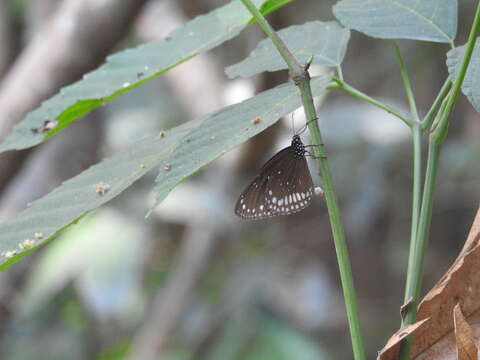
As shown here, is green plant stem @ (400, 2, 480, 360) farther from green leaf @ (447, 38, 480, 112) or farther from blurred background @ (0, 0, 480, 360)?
blurred background @ (0, 0, 480, 360)

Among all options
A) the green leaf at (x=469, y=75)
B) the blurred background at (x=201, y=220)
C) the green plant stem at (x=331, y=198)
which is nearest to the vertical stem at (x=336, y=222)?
the green plant stem at (x=331, y=198)

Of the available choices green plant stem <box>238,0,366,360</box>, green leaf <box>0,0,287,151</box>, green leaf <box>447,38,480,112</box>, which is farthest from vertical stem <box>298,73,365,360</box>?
green leaf <box>0,0,287,151</box>

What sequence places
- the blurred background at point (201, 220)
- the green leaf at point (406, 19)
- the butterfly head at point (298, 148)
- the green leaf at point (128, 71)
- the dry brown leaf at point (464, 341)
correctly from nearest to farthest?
1. the dry brown leaf at point (464, 341)
2. the green leaf at point (406, 19)
3. the green leaf at point (128, 71)
4. the butterfly head at point (298, 148)
5. the blurred background at point (201, 220)

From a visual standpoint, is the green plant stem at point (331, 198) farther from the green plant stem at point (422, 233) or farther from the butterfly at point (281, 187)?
the butterfly at point (281, 187)

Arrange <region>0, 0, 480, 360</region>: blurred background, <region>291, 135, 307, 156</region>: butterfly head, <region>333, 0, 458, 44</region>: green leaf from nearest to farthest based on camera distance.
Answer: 1. <region>333, 0, 458, 44</region>: green leaf
2. <region>291, 135, 307, 156</region>: butterfly head
3. <region>0, 0, 480, 360</region>: blurred background

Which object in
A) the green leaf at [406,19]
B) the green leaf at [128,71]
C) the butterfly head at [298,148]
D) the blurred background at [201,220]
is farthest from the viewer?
the blurred background at [201,220]

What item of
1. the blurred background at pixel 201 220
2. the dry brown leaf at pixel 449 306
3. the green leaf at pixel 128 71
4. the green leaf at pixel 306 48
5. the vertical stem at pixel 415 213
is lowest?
the blurred background at pixel 201 220

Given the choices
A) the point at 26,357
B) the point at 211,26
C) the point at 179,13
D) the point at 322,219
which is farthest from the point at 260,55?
the point at 322,219
